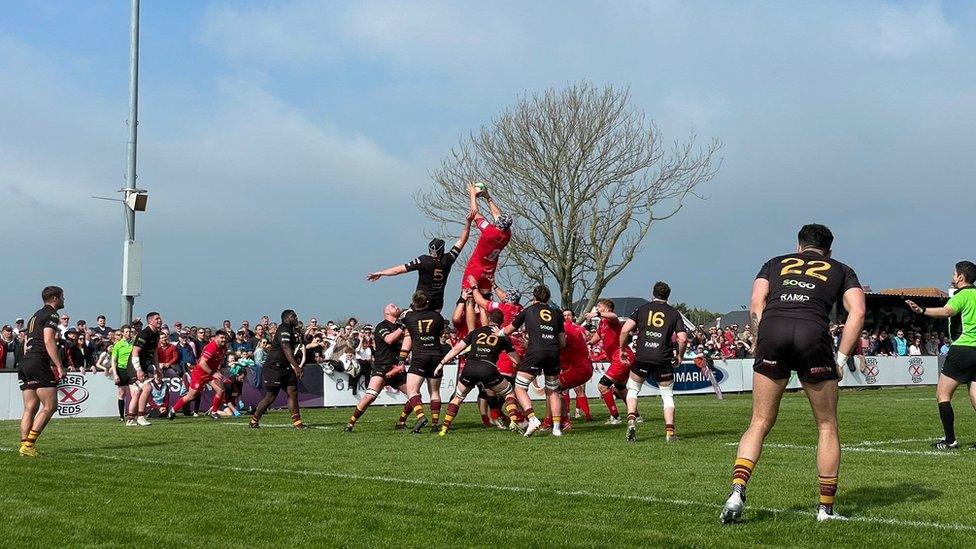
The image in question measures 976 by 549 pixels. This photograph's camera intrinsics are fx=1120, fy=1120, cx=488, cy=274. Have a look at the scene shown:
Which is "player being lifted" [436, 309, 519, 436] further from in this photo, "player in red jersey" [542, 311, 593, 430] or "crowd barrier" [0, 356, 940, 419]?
"crowd barrier" [0, 356, 940, 419]

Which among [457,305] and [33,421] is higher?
[457,305]

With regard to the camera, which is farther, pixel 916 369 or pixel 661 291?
pixel 916 369

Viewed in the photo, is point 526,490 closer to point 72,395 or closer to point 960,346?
point 960,346

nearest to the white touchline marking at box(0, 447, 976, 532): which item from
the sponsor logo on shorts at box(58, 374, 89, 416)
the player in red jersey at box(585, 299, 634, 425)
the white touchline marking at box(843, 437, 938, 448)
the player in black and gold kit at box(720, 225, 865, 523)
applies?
the player in black and gold kit at box(720, 225, 865, 523)

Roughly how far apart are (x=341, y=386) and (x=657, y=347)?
547 inches

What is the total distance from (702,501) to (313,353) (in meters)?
19.9

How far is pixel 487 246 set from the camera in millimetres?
17000

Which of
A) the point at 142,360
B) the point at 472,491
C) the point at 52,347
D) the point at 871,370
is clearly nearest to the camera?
the point at 472,491

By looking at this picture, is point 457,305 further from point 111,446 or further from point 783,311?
point 783,311

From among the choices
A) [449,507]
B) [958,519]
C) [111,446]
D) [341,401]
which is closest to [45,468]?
[111,446]

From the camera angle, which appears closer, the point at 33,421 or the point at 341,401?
the point at 33,421

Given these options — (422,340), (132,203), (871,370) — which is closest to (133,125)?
(132,203)

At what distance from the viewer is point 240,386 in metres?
24.4

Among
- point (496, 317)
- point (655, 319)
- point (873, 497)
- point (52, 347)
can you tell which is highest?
point (496, 317)
